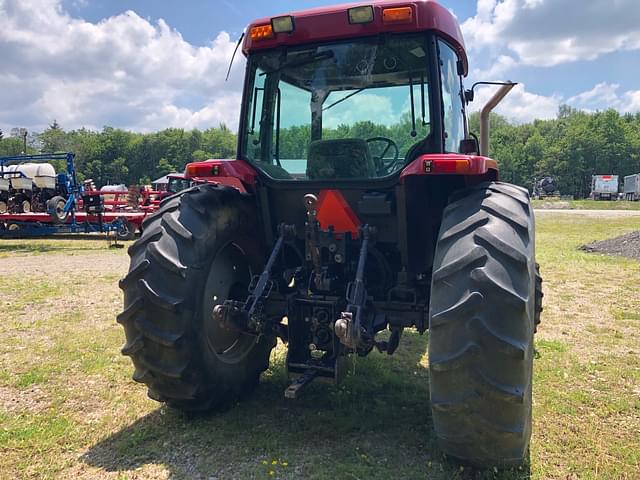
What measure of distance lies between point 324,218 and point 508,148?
3302 inches

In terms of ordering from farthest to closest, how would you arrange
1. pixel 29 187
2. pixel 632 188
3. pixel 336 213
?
pixel 632 188 → pixel 29 187 → pixel 336 213

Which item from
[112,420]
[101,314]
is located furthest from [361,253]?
[101,314]

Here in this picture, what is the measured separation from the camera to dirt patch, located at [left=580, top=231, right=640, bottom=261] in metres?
11.5

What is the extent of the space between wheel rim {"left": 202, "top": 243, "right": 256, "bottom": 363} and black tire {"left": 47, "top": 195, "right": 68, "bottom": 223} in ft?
46.5

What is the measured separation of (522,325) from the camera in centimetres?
249

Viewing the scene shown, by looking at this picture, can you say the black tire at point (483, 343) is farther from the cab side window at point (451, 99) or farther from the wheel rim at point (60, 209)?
the wheel rim at point (60, 209)

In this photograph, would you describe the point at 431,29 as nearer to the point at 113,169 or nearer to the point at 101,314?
the point at 101,314

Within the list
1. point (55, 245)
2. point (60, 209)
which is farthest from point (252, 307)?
point (60, 209)

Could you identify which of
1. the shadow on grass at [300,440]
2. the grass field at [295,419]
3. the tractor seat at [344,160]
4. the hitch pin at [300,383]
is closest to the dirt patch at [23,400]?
the grass field at [295,419]

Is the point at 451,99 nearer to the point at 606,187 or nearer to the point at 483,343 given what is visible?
the point at 483,343

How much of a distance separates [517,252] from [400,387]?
200 centimetres

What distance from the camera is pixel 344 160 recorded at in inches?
144

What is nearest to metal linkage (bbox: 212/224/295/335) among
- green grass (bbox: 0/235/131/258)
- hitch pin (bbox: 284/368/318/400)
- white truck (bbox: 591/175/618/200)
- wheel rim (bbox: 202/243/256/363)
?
wheel rim (bbox: 202/243/256/363)

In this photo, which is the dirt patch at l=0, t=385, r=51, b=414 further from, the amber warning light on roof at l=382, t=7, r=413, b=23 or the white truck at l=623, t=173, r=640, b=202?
the white truck at l=623, t=173, r=640, b=202
